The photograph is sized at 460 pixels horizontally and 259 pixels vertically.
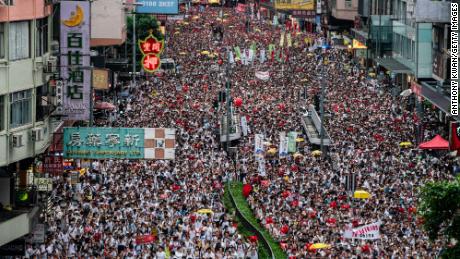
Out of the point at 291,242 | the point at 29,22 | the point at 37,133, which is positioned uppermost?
the point at 29,22

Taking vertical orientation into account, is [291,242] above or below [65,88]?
below

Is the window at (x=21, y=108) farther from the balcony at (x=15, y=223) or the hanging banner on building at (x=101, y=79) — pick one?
the hanging banner on building at (x=101, y=79)

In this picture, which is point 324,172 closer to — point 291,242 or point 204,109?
point 291,242

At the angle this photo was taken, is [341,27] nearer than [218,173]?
No

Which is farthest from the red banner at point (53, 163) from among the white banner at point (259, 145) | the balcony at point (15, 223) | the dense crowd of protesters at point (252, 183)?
the white banner at point (259, 145)

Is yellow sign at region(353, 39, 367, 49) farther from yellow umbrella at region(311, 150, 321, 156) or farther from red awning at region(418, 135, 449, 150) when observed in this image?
red awning at region(418, 135, 449, 150)

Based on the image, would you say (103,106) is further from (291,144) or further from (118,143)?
(118,143)

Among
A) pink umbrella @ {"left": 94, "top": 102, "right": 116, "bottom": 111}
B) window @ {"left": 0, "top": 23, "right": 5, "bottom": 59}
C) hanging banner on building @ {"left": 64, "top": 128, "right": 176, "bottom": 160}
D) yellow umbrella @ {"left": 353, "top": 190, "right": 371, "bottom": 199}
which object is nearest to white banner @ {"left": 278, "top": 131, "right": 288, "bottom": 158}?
yellow umbrella @ {"left": 353, "top": 190, "right": 371, "bottom": 199}

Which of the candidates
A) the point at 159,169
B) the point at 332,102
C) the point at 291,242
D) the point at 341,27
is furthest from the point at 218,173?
the point at 341,27

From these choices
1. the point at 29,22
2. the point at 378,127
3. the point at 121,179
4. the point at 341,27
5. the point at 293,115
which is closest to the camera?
the point at 29,22
